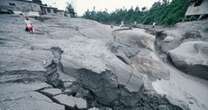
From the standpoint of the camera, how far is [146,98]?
366cm


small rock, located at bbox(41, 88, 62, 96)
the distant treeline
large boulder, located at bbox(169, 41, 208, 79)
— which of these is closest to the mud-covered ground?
small rock, located at bbox(41, 88, 62, 96)

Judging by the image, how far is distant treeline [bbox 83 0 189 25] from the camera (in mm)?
18828

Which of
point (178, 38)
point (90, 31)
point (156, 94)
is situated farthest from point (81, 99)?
point (178, 38)

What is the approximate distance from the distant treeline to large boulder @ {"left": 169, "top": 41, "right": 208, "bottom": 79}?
41.0 ft

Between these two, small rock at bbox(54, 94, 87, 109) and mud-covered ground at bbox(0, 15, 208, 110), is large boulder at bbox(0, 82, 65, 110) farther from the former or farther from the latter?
small rock at bbox(54, 94, 87, 109)

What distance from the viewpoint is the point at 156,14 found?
88.0 feet

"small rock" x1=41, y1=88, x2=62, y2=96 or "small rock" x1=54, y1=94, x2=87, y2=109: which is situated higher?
"small rock" x1=41, y1=88, x2=62, y2=96

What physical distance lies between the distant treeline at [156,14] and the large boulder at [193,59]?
1249cm

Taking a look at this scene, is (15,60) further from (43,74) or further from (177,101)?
Result: (177,101)

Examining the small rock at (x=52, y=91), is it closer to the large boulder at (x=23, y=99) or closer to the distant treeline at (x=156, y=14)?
the large boulder at (x=23, y=99)

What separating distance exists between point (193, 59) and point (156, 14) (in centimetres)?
2278

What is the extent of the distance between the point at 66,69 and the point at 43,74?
500 mm

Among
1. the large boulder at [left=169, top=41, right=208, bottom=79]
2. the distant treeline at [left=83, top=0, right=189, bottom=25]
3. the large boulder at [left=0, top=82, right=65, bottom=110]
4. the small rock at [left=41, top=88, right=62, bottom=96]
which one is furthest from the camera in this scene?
the distant treeline at [left=83, top=0, right=189, bottom=25]

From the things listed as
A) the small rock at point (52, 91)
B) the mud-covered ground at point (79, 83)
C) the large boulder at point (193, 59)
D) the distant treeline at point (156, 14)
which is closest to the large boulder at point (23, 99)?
the mud-covered ground at point (79, 83)
